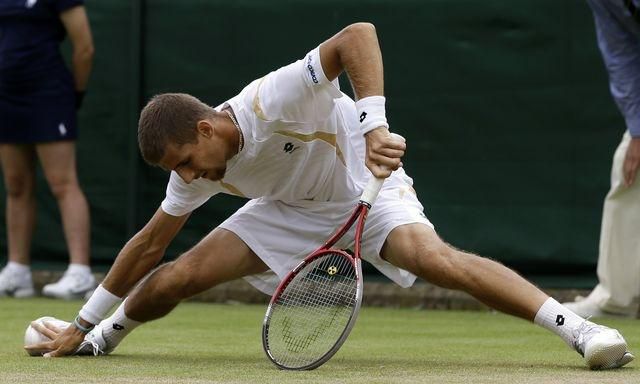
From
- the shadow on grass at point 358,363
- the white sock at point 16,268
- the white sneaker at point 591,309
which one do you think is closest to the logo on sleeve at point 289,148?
the shadow on grass at point 358,363

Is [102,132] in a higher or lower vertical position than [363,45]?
lower

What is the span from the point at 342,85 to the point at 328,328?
3.57 meters

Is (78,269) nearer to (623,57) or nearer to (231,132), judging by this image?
(623,57)

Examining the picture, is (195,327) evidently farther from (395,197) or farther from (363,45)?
(363,45)

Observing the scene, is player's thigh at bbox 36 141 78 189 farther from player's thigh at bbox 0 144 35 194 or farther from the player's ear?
the player's ear

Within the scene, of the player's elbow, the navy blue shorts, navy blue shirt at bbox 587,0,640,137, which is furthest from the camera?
the navy blue shorts

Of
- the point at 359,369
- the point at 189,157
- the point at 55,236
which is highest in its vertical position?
the point at 189,157

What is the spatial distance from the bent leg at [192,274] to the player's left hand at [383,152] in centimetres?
89

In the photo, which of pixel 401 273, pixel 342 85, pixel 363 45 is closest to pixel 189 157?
pixel 363 45

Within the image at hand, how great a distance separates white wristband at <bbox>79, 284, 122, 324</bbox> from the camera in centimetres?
508

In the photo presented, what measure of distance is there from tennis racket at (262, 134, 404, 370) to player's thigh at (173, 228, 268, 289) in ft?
1.71

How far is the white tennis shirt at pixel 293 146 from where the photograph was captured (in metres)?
4.66

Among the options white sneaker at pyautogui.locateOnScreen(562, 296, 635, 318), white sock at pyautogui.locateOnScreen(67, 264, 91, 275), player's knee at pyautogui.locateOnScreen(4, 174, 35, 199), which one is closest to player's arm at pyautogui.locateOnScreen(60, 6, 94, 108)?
player's knee at pyautogui.locateOnScreen(4, 174, 35, 199)

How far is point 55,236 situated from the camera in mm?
8742
